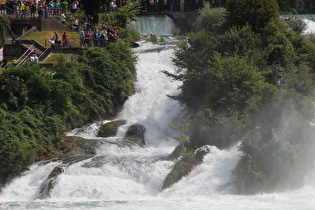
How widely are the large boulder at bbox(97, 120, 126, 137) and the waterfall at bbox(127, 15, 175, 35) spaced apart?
2093 cm

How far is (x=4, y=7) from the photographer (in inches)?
2053

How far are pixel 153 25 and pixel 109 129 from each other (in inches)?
920

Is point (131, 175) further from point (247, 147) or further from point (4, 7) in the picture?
point (4, 7)

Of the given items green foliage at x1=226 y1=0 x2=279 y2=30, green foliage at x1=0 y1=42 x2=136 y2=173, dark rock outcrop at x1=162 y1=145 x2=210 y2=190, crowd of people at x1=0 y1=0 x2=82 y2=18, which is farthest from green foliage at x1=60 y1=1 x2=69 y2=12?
dark rock outcrop at x1=162 y1=145 x2=210 y2=190

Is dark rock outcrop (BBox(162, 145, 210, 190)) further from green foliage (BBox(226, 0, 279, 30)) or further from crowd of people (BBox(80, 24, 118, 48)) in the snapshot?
crowd of people (BBox(80, 24, 118, 48))

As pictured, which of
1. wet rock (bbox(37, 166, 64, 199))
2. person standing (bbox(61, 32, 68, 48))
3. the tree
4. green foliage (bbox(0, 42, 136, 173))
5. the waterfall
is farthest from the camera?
the waterfall

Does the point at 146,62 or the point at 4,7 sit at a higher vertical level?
the point at 4,7

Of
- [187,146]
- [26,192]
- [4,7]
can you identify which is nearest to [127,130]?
[187,146]

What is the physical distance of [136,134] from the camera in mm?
40688

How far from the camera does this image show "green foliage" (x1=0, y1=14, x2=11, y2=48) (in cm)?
4956

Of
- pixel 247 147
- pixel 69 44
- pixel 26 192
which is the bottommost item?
pixel 26 192

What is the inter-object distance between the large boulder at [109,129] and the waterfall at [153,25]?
68.7ft

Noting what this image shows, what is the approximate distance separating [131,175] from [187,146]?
134 inches

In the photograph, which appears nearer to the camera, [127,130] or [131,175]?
[131,175]
